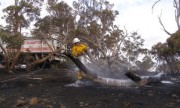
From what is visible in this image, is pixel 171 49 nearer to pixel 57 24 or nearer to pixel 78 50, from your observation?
pixel 57 24

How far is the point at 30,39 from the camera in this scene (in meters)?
48.6

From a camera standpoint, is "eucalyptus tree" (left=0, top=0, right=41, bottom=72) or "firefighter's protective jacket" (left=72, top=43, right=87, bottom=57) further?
"eucalyptus tree" (left=0, top=0, right=41, bottom=72)

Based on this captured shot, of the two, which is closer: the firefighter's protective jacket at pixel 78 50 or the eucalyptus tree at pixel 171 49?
the firefighter's protective jacket at pixel 78 50

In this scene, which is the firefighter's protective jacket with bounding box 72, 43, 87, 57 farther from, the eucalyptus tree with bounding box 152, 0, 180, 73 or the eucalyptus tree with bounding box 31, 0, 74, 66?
the eucalyptus tree with bounding box 31, 0, 74, 66

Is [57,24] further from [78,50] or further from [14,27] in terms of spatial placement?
[78,50]

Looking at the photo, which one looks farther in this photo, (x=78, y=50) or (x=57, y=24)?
(x=57, y=24)

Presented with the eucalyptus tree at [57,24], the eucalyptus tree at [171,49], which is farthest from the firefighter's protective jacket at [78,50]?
the eucalyptus tree at [57,24]

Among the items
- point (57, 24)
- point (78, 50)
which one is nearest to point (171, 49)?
point (57, 24)

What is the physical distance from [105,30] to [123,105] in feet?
136

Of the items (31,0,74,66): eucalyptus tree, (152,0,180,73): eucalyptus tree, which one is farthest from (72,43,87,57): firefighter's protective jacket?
(31,0,74,66): eucalyptus tree

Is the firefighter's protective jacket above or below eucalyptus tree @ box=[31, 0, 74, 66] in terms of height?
below

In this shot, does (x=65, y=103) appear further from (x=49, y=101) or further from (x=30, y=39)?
(x=30, y=39)

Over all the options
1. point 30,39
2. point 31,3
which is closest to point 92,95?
point 31,3

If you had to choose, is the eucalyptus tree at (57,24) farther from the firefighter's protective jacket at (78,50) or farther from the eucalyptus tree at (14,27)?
the firefighter's protective jacket at (78,50)
